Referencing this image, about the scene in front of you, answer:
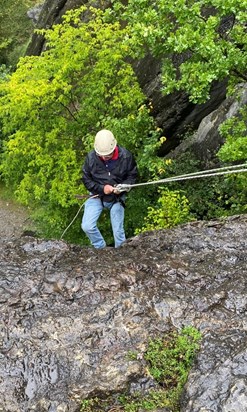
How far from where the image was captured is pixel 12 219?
65.9 feet

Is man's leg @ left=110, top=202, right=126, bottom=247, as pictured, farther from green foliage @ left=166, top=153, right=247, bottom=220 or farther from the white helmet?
green foliage @ left=166, top=153, right=247, bottom=220

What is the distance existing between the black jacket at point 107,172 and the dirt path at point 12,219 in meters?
11.5

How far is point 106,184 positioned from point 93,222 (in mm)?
693

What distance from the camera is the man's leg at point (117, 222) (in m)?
7.50

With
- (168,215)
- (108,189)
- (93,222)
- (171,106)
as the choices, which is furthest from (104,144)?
(171,106)

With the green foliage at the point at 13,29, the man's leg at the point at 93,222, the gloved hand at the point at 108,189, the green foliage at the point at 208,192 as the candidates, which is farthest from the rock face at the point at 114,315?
the green foliage at the point at 13,29

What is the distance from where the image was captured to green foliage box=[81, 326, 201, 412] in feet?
13.8

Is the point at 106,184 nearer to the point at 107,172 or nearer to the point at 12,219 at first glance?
the point at 107,172

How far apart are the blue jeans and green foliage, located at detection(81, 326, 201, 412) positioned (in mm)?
2893

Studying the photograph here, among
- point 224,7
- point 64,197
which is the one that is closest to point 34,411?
point 224,7

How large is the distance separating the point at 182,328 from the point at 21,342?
1.70m

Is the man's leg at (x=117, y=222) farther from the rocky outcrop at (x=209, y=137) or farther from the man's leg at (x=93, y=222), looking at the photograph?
the rocky outcrop at (x=209, y=137)

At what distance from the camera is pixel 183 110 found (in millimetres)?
13734

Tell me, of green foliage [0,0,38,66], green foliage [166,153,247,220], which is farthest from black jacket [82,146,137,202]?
green foliage [0,0,38,66]
